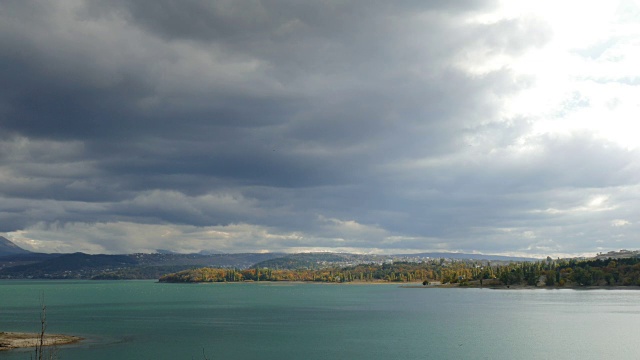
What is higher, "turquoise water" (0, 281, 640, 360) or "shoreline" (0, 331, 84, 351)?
"shoreline" (0, 331, 84, 351)

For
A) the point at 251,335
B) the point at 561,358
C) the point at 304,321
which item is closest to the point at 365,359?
the point at 561,358

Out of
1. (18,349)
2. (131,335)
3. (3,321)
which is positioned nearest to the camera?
(18,349)

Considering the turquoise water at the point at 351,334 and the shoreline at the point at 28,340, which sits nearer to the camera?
the turquoise water at the point at 351,334

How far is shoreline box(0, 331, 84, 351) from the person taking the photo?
108 meters

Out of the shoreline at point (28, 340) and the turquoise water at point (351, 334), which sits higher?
the shoreline at point (28, 340)

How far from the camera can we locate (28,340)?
4434 inches

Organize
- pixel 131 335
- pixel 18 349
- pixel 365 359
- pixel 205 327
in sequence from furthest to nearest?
pixel 205 327
pixel 131 335
pixel 18 349
pixel 365 359

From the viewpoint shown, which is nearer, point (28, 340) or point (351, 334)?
point (28, 340)

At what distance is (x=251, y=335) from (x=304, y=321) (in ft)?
134

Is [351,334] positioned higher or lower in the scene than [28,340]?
lower

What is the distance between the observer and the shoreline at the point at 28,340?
354ft

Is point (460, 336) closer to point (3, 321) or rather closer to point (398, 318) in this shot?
point (398, 318)

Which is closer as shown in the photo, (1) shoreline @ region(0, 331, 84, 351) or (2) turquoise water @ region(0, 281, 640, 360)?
(2) turquoise water @ region(0, 281, 640, 360)

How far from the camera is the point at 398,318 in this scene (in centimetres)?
17450
